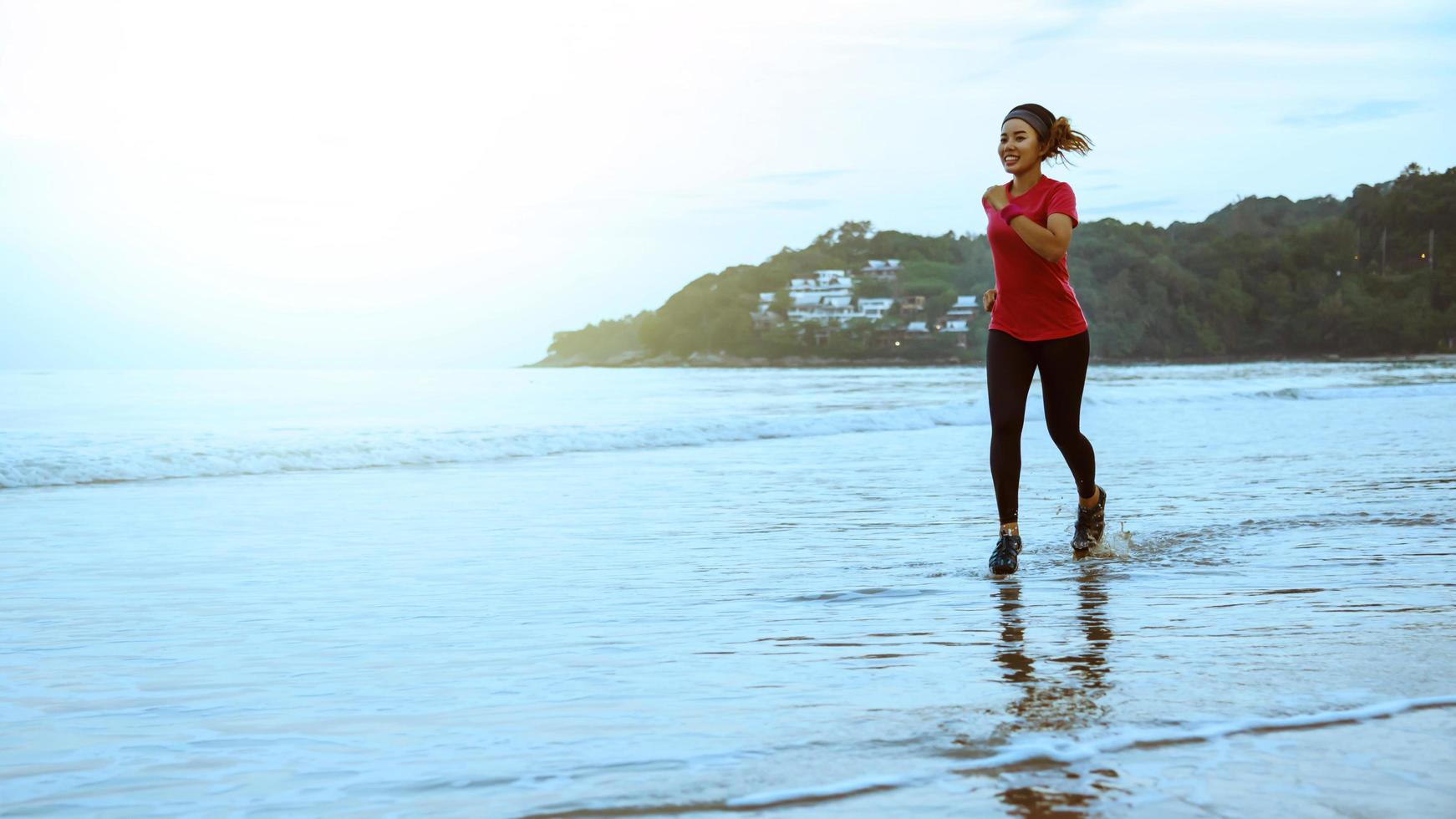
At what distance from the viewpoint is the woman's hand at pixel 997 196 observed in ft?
14.8

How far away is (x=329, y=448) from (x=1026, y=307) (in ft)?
26.1

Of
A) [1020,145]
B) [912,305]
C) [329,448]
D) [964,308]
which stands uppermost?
[912,305]

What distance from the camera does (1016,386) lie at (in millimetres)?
4629

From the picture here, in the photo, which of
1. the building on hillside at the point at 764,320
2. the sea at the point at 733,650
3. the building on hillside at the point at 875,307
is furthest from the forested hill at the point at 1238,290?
the sea at the point at 733,650

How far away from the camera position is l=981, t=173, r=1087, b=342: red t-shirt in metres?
4.49

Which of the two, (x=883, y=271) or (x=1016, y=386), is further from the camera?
(x=883, y=271)

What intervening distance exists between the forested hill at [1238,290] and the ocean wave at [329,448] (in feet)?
273

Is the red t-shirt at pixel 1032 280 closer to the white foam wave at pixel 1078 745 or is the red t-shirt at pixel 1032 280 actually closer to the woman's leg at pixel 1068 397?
the woman's leg at pixel 1068 397

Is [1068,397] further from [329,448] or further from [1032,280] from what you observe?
[329,448]

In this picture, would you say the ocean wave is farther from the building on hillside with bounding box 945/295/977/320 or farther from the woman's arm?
the building on hillside with bounding box 945/295/977/320

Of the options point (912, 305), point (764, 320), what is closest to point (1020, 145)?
point (912, 305)

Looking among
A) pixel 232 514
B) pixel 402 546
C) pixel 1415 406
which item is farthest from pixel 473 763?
pixel 1415 406

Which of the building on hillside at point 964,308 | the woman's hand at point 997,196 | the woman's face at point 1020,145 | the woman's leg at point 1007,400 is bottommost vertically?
the woman's leg at point 1007,400

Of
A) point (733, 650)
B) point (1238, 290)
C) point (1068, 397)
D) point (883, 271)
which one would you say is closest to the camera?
point (733, 650)
